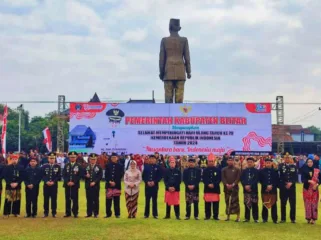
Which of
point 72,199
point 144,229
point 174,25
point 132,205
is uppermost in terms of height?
point 174,25

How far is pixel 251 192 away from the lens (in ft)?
35.5

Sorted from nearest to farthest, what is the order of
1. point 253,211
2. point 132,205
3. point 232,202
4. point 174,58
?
point 253,211, point 232,202, point 132,205, point 174,58

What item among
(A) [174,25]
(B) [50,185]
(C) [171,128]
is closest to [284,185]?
(B) [50,185]

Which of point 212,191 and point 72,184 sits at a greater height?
point 72,184

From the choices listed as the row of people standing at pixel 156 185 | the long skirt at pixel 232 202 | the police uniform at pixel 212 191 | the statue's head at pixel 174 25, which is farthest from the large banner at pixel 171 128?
the long skirt at pixel 232 202

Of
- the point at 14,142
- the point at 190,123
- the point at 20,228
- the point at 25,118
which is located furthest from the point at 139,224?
the point at 25,118

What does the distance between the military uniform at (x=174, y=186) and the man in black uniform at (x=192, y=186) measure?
22 centimetres

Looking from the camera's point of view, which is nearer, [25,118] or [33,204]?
[33,204]

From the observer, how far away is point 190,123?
17.6 metres

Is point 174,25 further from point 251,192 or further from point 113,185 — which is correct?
point 251,192

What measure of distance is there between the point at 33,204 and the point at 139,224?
2963mm

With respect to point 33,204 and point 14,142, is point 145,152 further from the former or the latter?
point 14,142

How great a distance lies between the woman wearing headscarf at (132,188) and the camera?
11.0m

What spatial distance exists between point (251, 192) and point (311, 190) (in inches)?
51.7
